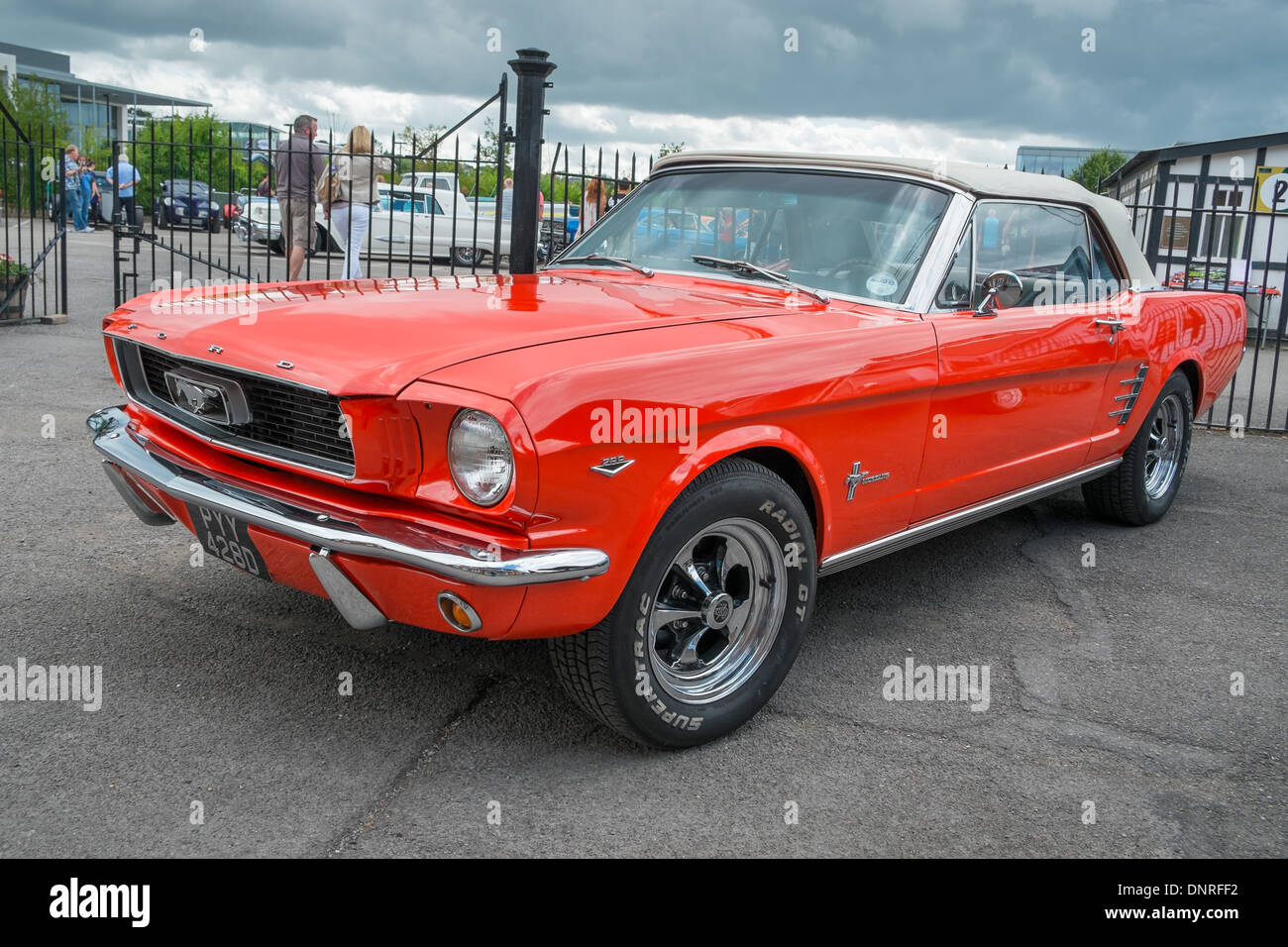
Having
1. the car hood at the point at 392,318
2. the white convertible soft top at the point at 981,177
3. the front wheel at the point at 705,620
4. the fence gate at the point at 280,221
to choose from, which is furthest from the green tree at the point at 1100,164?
the front wheel at the point at 705,620

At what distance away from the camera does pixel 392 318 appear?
9.84 ft

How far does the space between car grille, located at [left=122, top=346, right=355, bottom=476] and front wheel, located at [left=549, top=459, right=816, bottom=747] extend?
2.41 feet

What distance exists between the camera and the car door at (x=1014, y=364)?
366cm

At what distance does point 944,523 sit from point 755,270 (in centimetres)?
110

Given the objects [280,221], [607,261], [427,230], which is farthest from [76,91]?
[607,261]

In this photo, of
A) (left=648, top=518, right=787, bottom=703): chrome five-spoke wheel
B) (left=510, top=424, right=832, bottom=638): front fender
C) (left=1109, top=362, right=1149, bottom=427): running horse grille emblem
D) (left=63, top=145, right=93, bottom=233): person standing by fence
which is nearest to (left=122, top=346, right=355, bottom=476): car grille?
(left=510, top=424, right=832, bottom=638): front fender

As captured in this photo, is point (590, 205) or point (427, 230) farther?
point (427, 230)

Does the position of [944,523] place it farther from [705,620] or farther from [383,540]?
[383,540]

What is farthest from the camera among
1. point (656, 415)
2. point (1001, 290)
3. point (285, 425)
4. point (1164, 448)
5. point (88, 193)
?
point (88, 193)

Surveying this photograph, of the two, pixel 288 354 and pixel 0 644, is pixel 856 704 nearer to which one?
pixel 288 354

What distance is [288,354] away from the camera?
2.73 m

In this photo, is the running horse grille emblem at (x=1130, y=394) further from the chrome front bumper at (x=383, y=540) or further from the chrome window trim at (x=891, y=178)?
the chrome front bumper at (x=383, y=540)
